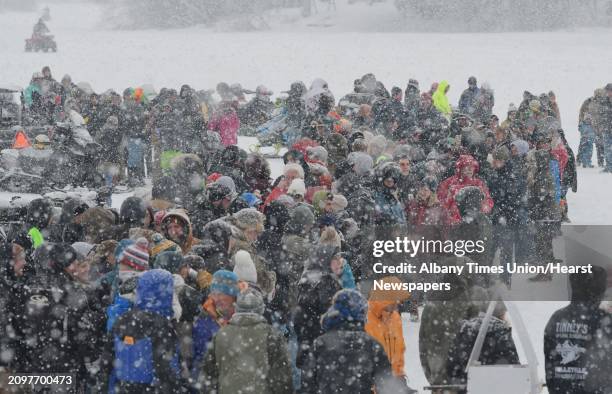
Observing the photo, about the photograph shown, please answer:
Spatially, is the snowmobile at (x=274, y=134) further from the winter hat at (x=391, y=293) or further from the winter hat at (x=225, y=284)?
the winter hat at (x=225, y=284)

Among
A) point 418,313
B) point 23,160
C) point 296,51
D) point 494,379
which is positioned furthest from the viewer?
point 296,51

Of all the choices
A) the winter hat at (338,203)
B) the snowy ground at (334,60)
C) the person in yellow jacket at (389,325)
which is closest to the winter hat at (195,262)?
the person in yellow jacket at (389,325)

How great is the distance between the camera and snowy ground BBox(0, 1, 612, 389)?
3753 centimetres

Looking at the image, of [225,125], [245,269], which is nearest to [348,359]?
[245,269]

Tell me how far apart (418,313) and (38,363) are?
531 cm

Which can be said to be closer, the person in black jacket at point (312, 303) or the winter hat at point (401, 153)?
the person in black jacket at point (312, 303)

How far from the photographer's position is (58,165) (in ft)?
53.8

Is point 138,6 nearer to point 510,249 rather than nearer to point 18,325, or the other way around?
point 510,249

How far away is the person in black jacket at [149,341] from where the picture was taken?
5.76m

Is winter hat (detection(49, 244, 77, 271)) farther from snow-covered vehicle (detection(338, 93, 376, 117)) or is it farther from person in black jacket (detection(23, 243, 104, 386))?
snow-covered vehicle (detection(338, 93, 376, 117))

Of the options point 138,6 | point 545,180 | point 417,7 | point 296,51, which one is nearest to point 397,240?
point 545,180

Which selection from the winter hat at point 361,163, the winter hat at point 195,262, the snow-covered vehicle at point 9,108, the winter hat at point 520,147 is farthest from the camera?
the snow-covered vehicle at point 9,108

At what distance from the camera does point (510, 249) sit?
39.8ft

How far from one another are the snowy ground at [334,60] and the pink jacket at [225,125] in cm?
382
